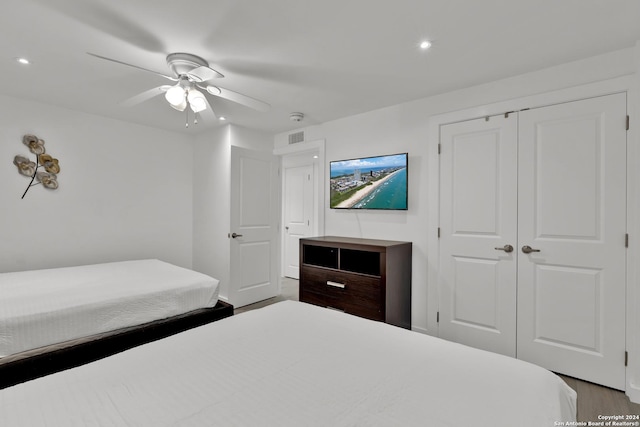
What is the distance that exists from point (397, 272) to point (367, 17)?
6.78 feet

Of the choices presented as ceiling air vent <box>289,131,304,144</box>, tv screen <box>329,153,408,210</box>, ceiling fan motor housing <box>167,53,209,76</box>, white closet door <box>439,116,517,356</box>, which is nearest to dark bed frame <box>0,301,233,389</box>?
ceiling fan motor housing <box>167,53,209,76</box>

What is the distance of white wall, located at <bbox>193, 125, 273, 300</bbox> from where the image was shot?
387 centimetres

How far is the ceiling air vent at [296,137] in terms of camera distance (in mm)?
4027

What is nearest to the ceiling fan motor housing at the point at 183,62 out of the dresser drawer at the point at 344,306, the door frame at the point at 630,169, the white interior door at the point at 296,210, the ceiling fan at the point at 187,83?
the ceiling fan at the point at 187,83

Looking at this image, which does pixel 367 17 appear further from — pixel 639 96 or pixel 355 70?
pixel 639 96

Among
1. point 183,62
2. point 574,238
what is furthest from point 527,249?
point 183,62

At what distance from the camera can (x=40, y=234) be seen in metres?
3.15

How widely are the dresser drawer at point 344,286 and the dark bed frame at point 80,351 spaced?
45.9 inches

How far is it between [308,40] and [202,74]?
2.73 feet

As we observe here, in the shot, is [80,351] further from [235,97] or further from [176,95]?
[235,97]

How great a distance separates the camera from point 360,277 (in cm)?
279

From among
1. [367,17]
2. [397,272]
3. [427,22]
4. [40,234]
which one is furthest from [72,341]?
[427,22]

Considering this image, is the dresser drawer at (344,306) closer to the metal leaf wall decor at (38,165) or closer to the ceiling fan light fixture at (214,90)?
the ceiling fan light fixture at (214,90)

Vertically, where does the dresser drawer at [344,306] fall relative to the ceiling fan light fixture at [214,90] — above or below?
below
